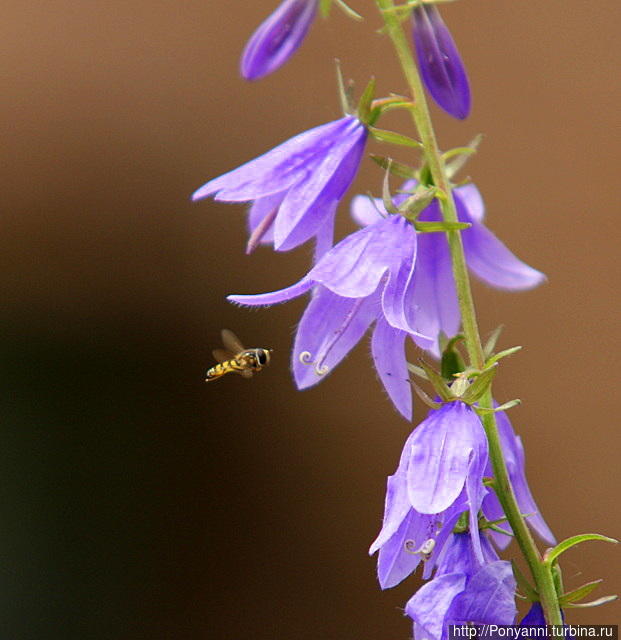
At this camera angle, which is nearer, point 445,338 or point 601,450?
point 445,338

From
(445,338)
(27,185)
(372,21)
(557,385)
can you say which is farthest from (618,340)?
(445,338)

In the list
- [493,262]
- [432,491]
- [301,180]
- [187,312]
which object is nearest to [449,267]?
[493,262]

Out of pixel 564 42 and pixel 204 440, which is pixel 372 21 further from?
pixel 204 440

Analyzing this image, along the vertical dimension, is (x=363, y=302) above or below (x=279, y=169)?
below

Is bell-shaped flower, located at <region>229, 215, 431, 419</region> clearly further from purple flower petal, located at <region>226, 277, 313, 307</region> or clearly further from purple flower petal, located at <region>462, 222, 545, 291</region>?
purple flower petal, located at <region>462, 222, 545, 291</region>

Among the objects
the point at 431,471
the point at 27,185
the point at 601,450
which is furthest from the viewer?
the point at 27,185

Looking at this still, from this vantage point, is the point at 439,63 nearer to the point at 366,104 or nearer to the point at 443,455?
the point at 366,104

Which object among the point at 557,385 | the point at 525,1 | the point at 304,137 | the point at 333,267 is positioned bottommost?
the point at 557,385
